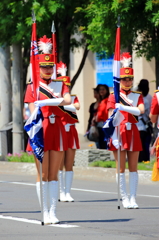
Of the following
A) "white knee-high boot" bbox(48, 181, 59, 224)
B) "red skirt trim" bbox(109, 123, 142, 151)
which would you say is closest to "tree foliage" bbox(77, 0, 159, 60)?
"red skirt trim" bbox(109, 123, 142, 151)

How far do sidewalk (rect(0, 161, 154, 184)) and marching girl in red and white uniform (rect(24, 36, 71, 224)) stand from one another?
5.45 meters

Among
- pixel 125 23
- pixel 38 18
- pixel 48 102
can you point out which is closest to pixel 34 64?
pixel 48 102

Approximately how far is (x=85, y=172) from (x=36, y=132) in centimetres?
709

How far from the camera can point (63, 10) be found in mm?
17844

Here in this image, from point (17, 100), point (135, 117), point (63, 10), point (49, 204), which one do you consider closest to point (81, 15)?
point (63, 10)

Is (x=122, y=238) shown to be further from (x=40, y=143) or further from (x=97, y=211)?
(x=97, y=211)

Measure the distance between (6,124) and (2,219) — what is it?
11.5 metres

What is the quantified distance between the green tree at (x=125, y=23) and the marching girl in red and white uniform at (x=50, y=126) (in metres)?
6.19

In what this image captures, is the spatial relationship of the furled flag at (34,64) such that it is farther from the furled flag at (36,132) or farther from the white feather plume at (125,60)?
the white feather plume at (125,60)

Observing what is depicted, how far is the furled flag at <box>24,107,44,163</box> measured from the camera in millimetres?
8609

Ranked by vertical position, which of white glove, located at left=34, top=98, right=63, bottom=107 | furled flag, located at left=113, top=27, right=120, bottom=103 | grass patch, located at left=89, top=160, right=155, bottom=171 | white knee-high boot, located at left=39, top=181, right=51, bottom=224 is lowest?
grass patch, located at left=89, top=160, right=155, bottom=171

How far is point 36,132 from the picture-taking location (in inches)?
342

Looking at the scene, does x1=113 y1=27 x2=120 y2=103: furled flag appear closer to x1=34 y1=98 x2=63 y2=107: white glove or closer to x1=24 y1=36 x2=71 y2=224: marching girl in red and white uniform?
x1=24 y1=36 x2=71 y2=224: marching girl in red and white uniform

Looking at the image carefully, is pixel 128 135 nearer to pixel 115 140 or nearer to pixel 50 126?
pixel 115 140
